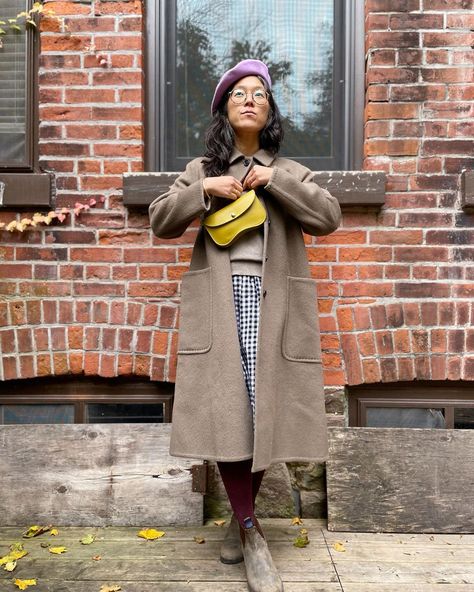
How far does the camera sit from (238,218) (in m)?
2.13

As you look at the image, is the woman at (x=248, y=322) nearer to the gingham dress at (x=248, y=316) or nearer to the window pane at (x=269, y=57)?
the gingham dress at (x=248, y=316)

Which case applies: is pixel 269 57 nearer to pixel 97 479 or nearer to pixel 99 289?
pixel 99 289

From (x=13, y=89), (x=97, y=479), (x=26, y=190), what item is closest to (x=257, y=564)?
(x=97, y=479)

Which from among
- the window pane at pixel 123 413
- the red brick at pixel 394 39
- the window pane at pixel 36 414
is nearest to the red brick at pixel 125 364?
the window pane at pixel 123 413

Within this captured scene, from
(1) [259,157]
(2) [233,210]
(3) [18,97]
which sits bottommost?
(2) [233,210]

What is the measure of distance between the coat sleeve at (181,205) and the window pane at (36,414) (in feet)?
4.11

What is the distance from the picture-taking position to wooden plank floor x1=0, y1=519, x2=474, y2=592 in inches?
83.9

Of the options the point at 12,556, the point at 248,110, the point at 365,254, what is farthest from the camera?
the point at 365,254

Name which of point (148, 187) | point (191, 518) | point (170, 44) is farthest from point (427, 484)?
point (170, 44)

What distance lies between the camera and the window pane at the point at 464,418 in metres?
2.89

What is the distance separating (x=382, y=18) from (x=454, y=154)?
750 millimetres

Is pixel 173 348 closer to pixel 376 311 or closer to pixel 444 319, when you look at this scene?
pixel 376 311

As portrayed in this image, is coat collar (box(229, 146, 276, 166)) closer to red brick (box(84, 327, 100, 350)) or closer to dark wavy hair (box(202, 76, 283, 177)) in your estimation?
dark wavy hair (box(202, 76, 283, 177))

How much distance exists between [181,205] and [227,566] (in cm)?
143
